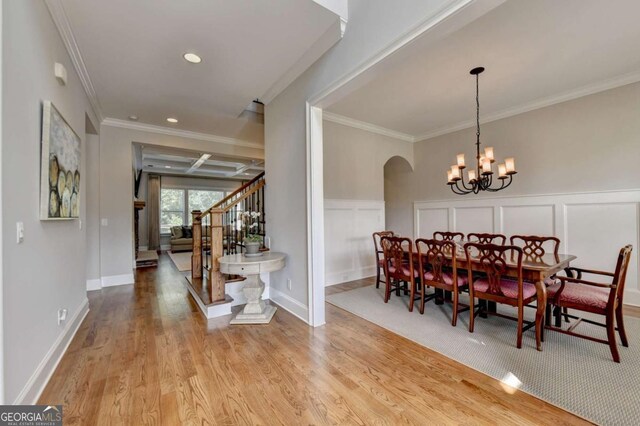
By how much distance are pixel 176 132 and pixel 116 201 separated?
1.62 m

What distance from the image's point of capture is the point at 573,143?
12.3ft

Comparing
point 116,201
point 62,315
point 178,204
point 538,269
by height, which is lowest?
point 62,315

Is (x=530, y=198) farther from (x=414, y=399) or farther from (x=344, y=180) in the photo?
(x=414, y=399)

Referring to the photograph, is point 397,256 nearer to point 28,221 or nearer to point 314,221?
point 314,221

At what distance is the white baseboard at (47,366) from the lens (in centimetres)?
159

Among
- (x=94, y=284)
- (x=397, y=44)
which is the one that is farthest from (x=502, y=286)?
(x=94, y=284)

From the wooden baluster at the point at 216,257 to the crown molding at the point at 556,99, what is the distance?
4554 millimetres

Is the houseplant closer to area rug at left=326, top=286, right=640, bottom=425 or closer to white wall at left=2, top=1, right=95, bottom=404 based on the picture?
area rug at left=326, top=286, right=640, bottom=425

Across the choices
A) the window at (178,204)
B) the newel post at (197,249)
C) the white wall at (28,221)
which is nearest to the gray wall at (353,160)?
the newel post at (197,249)

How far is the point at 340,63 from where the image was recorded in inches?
97.7

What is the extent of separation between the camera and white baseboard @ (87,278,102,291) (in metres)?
4.23

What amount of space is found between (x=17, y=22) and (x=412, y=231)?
19.8ft

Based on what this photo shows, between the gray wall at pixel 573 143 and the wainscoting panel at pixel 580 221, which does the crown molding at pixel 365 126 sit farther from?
the wainscoting panel at pixel 580 221

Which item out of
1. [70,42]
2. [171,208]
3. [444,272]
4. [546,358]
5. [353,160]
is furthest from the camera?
[171,208]
